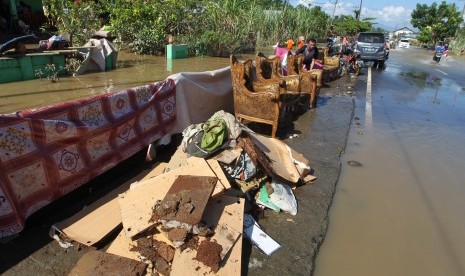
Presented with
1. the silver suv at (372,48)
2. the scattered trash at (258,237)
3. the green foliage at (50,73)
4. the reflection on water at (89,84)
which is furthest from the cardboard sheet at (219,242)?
the silver suv at (372,48)

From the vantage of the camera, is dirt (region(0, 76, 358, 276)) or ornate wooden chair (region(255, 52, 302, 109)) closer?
dirt (region(0, 76, 358, 276))

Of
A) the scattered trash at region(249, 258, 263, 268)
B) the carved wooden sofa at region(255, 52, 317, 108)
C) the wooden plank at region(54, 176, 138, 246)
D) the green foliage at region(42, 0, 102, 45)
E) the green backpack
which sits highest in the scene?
the green foliage at region(42, 0, 102, 45)

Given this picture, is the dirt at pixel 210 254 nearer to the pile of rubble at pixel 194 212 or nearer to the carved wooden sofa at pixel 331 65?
the pile of rubble at pixel 194 212

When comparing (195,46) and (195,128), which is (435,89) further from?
(195,128)

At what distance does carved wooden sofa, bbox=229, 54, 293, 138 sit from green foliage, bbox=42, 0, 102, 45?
8576mm

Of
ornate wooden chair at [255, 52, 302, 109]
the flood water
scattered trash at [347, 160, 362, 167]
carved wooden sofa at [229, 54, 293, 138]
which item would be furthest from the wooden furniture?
the flood water

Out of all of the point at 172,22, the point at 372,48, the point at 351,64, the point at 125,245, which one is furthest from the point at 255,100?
the point at 372,48

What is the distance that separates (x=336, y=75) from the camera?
44.2 ft

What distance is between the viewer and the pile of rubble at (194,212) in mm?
2471

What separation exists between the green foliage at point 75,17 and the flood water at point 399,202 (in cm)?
1008

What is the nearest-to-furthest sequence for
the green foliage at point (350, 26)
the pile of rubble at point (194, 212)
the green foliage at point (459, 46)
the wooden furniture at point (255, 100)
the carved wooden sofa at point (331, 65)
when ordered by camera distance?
the pile of rubble at point (194, 212) → the wooden furniture at point (255, 100) → the carved wooden sofa at point (331, 65) → the green foliage at point (459, 46) → the green foliage at point (350, 26)

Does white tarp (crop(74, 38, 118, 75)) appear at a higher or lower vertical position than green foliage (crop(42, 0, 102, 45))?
lower

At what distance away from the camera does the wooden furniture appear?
5.40 meters

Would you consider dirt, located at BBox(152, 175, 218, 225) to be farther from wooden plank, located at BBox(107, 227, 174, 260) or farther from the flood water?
the flood water
